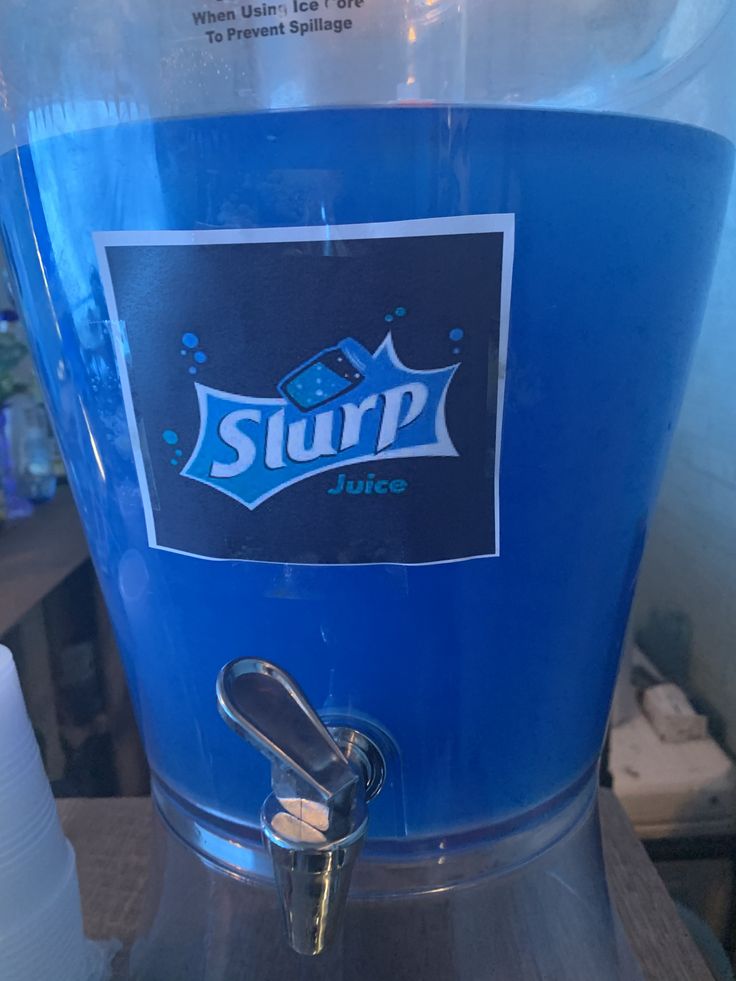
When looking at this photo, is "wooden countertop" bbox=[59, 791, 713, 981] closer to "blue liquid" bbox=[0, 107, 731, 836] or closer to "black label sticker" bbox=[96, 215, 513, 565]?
"blue liquid" bbox=[0, 107, 731, 836]

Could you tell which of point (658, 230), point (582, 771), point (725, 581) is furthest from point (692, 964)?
point (658, 230)

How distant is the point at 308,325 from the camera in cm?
26

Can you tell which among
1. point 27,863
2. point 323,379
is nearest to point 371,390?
point 323,379

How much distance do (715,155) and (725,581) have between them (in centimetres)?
44

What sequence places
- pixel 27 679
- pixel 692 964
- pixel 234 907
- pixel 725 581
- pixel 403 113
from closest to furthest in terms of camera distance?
pixel 403 113, pixel 234 907, pixel 692 964, pixel 725 581, pixel 27 679

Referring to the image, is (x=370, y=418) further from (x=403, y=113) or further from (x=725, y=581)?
(x=725, y=581)

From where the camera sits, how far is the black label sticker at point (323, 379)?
0.26 meters

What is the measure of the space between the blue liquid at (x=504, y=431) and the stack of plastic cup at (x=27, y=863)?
0.05m

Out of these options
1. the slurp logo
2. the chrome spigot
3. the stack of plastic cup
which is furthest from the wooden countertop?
the slurp logo

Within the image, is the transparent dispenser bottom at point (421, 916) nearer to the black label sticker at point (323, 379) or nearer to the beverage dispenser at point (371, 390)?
the beverage dispenser at point (371, 390)

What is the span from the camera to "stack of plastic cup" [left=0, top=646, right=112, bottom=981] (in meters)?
0.34

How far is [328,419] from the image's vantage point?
0.88 ft

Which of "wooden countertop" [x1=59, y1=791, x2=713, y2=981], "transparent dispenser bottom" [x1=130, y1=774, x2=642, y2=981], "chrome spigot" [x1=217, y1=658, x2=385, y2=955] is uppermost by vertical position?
"chrome spigot" [x1=217, y1=658, x2=385, y2=955]

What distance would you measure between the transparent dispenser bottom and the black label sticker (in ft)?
0.48
